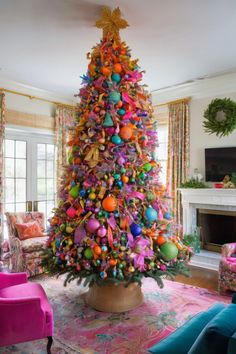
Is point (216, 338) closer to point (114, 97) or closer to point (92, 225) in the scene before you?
point (92, 225)

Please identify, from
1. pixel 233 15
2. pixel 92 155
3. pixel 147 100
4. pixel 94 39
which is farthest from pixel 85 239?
pixel 233 15

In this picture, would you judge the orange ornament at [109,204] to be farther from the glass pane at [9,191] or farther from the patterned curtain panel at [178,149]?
the glass pane at [9,191]

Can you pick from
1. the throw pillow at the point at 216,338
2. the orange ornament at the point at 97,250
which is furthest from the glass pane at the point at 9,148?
the throw pillow at the point at 216,338

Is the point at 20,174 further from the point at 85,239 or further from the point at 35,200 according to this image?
the point at 85,239

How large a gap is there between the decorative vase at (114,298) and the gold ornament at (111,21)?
264cm

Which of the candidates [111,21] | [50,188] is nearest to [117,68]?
[111,21]

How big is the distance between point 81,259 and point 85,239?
0.20m

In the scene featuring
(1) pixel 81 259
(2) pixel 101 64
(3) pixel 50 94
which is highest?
(3) pixel 50 94

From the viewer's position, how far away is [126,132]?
270 cm

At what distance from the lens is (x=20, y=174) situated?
533 centimetres

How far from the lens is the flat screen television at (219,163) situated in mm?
4594

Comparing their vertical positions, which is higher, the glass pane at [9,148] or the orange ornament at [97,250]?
the glass pane at [9,148]

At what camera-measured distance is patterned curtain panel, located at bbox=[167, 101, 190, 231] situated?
5.18 meters

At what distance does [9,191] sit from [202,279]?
11.9 ft
